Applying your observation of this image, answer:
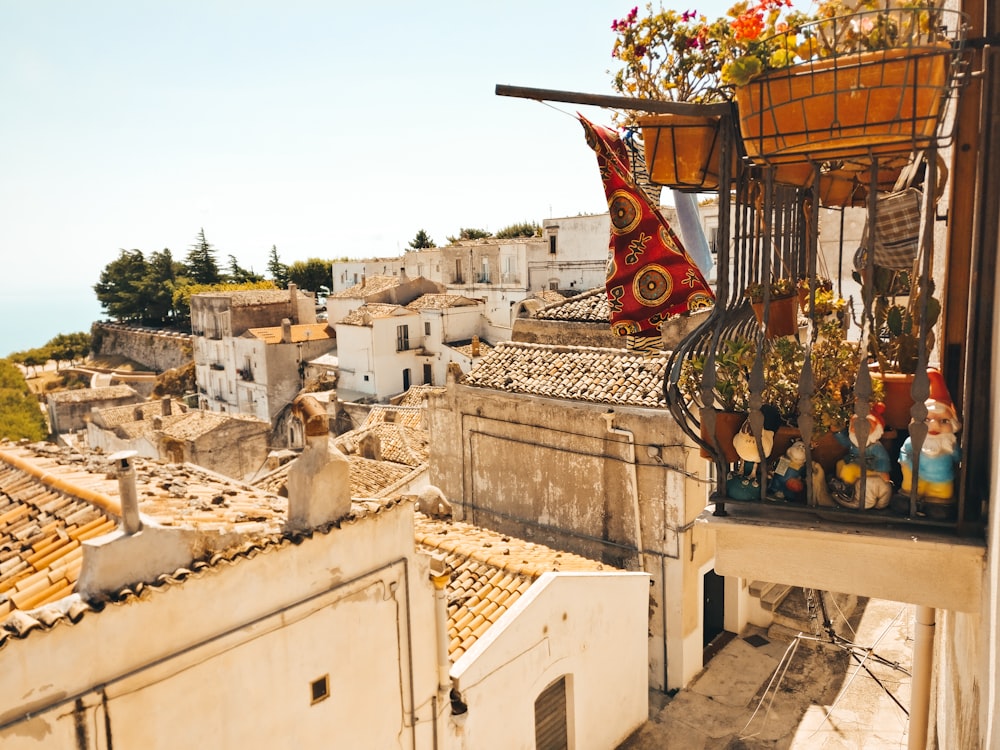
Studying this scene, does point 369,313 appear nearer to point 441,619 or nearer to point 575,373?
point 575,373

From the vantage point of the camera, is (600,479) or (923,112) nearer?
(923,112)

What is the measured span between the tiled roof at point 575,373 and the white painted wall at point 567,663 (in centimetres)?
311

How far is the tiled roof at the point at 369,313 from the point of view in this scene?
3503 centimetres

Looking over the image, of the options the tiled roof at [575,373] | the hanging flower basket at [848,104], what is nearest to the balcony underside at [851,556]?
the hanging flower basket at [848,104]

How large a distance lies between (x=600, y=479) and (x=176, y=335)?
53398mm

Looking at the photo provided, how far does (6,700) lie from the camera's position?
444 cm

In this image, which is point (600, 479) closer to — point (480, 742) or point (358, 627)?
point (480, 742)

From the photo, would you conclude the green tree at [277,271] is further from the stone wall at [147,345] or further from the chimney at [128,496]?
the chimney at [128,496]

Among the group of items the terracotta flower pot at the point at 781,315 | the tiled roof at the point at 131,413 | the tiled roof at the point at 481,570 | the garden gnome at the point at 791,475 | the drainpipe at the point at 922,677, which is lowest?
the tiled roof at the point at 131,413

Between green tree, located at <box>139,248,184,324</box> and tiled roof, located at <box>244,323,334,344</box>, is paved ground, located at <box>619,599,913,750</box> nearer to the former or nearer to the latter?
tiled roof, located at <box>244,323,334,344</box>

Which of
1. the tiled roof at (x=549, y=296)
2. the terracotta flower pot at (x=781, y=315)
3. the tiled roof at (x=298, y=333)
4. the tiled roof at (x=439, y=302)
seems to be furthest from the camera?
the tiled roof at (x=298, y=333)

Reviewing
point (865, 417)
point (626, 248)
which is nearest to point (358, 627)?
point (626, 248)

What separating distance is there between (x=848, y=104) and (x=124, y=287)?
7320cm

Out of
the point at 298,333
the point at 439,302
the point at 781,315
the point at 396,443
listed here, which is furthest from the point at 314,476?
the point at 298,333
